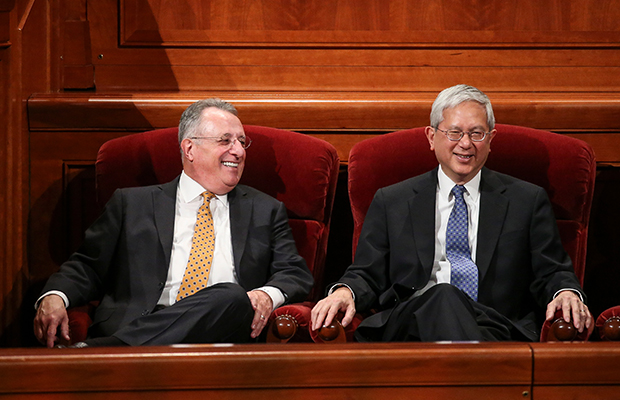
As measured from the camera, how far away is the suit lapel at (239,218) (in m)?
2.19

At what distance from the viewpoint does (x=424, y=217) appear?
2.18 meters

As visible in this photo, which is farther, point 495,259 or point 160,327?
point 495,259

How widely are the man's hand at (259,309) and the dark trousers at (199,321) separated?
0.04m

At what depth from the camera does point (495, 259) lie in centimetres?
212

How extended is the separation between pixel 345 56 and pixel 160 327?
1502 mm

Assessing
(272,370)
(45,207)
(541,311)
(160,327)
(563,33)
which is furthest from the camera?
Answer: (563,33)

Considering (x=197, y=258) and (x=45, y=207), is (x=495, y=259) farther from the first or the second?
(x=45, y=207)

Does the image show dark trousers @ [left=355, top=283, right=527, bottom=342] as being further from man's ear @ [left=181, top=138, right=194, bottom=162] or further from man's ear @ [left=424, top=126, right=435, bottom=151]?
man's ear @ [left=181, top=138, right=194, bottom=162]

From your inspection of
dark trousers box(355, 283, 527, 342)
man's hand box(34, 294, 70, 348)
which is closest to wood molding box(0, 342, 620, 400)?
dark trousers box(355, 283, 527, 342)

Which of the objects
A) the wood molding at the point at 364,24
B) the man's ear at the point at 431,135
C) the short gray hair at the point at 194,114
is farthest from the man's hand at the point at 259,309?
the wood molding at the point at 364,24

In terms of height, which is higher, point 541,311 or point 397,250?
point 397,250

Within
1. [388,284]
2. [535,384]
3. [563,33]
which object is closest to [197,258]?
[388,284]

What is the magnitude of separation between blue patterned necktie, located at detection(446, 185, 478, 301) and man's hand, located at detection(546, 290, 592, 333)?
0.85 feet

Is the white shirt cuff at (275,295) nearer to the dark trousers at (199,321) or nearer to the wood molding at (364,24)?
the dark trousers at (199,321)
